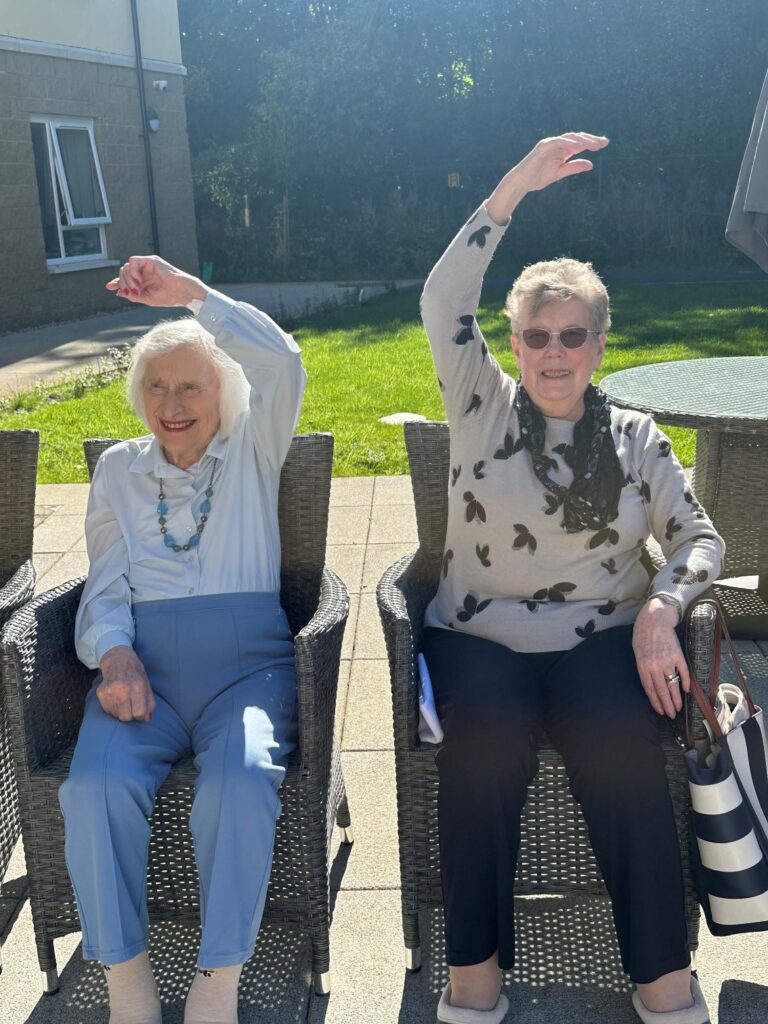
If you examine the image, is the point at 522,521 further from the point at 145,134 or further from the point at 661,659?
the point at 145,134

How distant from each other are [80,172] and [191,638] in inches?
459

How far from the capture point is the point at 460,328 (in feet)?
7.25

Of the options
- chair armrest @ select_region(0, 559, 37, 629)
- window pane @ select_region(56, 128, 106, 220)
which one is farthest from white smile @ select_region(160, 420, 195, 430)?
window pane @ select_region(56, 128, 106, 220)

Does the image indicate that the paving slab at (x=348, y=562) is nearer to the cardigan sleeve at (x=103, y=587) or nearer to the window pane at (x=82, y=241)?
the cardigan sleeve at (x=103, y=587)

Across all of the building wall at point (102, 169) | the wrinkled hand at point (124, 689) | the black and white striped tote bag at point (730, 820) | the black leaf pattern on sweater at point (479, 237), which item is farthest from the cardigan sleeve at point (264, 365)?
the building wall at point (102, 169)

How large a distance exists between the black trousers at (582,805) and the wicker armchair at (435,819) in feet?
0.21

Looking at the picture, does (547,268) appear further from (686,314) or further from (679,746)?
(686,314)

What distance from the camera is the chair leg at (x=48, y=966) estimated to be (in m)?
1.97

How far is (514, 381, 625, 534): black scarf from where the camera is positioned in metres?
2.09

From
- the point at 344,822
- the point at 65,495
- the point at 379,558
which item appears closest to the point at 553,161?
the point at 344,822

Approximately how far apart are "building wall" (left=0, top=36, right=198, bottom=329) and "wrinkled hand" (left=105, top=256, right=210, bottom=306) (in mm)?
9376

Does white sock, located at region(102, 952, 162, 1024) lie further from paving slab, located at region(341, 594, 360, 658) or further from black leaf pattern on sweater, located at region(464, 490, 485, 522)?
paving slab, located at region(341, 594, 360, 658)

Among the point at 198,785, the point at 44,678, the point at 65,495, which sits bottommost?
the point at 65,495

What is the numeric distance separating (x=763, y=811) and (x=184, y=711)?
3.65 ft
